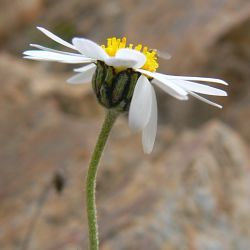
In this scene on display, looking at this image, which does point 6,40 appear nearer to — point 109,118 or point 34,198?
point 34,198

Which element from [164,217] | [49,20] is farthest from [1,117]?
[49,20]

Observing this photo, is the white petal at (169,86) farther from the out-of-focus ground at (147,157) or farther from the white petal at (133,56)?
the out-of-focus ground at (147,157)

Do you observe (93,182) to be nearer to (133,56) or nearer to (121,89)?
(121,89)

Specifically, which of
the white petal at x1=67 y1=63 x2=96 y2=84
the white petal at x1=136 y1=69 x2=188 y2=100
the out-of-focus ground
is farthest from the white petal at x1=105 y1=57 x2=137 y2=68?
the out-of-focus ground

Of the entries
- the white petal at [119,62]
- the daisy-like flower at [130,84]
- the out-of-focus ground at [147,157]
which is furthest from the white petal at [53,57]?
the out-of-focus ground at [147,157]

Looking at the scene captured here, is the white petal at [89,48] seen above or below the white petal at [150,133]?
above

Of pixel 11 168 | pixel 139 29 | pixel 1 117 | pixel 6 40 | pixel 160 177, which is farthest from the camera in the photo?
pixel 6 40

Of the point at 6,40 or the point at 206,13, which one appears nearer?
the point at 206,13
